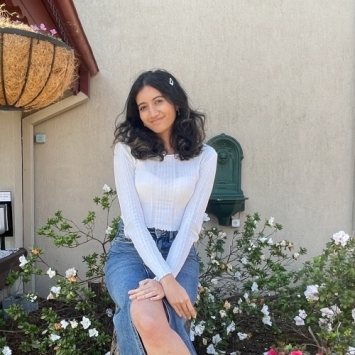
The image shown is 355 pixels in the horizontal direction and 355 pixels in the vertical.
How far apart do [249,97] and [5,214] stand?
2354 mm

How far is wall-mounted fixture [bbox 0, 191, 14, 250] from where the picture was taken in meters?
3.67

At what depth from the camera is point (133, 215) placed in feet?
7.45

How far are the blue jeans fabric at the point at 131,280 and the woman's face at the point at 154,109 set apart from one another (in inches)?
21.9

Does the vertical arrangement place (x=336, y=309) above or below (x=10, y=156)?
below

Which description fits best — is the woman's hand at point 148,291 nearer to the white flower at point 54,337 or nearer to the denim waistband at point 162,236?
the denim waistband at point 162,236

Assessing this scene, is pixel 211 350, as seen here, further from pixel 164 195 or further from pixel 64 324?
pixel 164 195

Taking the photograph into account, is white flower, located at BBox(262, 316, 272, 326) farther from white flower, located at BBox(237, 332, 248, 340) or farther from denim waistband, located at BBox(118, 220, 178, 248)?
denim waistband, located at BBox(118, 220, 178, 248)

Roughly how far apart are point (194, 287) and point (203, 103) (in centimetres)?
227

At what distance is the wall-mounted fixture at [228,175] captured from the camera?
4.11 m

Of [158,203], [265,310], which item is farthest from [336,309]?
[158,203]

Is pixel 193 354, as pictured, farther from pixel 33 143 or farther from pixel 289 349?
pixel 33 143

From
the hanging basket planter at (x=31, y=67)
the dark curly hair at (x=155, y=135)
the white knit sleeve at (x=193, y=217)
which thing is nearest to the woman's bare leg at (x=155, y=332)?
the white knit sleeve at (x=193, y=217)

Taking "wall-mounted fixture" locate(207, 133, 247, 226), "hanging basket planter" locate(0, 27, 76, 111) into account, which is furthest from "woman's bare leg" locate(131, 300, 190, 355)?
"wall-mounted fixture" locate(207, 133, 247, 226)

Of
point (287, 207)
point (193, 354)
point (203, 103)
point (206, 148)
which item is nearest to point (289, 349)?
point (193, 354)
